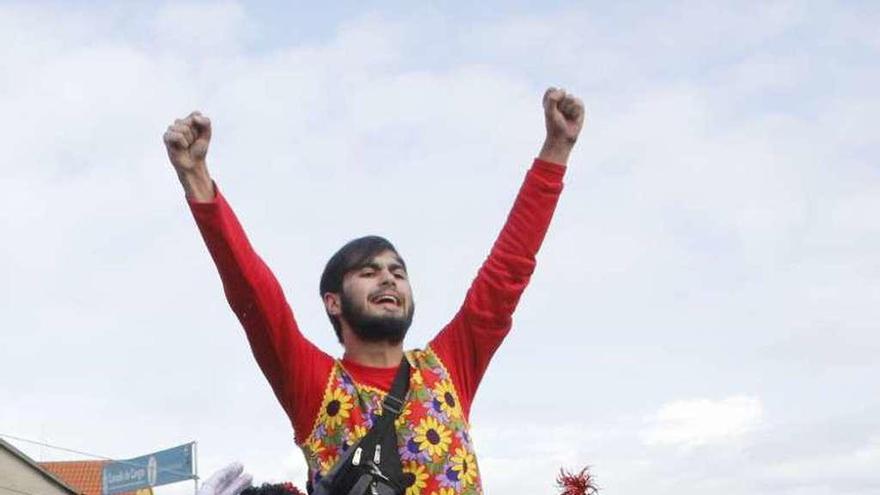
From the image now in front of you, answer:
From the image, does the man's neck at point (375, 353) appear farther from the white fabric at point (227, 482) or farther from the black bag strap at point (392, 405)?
the white fabric at point (227, 482)

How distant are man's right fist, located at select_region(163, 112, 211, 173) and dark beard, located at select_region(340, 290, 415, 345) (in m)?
0.61

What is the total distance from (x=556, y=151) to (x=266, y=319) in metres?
1.10

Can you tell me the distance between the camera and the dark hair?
3664mm

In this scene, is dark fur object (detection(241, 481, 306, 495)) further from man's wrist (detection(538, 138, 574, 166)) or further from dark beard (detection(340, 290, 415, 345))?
man's wrist (detection(538, 138, 574, 166))

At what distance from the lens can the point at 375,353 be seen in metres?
3.63

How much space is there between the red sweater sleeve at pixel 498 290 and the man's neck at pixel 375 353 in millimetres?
178

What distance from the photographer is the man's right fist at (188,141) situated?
3.35 metres

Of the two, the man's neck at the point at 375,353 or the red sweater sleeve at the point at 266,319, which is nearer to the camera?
the red sweater sleeve at the point at 266,319

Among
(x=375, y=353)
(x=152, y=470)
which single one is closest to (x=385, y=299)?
(x=375, y=353)

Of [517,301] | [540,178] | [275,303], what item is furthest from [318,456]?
[540,178]

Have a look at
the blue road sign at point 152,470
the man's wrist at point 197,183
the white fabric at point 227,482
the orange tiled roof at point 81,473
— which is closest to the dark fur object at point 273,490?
the white fabric at point 227,482

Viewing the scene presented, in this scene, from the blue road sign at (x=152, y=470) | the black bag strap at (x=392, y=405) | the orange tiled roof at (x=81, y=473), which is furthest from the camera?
the orange tiled roof at (x=81, y=473)

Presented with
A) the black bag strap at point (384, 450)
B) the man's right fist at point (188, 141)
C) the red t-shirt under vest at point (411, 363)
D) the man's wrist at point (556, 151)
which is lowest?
the black bag strap at point (384, 450)

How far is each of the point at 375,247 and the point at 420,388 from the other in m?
0.47
